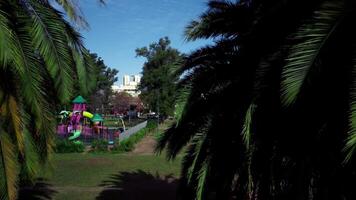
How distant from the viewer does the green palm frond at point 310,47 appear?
4910 millimetres

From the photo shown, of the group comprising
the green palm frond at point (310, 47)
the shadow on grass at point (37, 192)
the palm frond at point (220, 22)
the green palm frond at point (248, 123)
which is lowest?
the shadow on grass at point (37, 192)

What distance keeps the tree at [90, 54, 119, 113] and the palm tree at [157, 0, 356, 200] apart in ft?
193

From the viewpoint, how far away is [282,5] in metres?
6.25

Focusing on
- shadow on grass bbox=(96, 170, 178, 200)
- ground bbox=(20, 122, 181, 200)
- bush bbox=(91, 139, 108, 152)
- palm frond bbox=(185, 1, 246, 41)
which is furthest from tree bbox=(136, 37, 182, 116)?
palm frond bbox=(185, 1, 246, 41)

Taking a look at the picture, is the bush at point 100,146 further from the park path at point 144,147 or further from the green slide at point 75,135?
the green slide at point 75,135

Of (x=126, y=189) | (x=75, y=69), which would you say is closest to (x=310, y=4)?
(x=75, y=69)

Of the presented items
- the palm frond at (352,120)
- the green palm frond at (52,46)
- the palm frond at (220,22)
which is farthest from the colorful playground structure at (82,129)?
the palm frond at (352,120)

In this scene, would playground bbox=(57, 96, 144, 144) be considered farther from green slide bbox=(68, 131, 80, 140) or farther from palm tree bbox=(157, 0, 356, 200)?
palm tree bbox=(157, 0, 356, 200)

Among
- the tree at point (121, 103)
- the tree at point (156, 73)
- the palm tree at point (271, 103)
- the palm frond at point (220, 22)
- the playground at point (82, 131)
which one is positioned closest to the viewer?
the palm tree at point (271, 103)

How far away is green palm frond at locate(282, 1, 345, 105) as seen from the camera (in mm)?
4910

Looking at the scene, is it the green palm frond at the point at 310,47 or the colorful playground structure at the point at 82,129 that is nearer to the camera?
the green palm frond at the point at 310,47

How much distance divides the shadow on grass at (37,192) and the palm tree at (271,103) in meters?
7.20

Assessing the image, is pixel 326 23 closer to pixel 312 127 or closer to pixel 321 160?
pixel 312 127

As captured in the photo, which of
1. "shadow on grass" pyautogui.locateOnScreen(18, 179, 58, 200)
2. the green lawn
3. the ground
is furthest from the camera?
the green lawn
